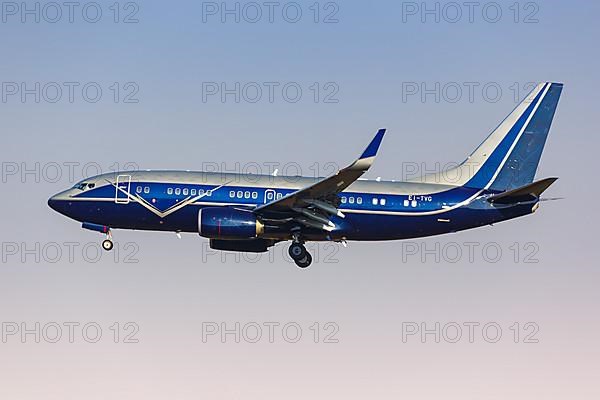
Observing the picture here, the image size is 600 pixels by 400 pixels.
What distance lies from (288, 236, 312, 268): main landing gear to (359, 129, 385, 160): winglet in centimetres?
811

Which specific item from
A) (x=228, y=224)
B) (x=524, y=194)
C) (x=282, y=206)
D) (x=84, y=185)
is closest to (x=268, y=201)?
(x=282, y=206)

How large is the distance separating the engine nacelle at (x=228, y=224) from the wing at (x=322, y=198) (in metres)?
0.64

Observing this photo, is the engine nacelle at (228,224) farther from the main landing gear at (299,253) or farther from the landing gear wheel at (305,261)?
the landing gear wheel at (305,261)

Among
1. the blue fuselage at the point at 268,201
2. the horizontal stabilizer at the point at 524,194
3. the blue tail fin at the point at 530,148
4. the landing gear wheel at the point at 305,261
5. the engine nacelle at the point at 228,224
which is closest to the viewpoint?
the horizontal stabilizer at the point at 524,194

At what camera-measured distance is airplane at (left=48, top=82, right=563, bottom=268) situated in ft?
184

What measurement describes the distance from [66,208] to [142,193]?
4478mm

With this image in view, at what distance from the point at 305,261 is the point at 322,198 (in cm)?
446

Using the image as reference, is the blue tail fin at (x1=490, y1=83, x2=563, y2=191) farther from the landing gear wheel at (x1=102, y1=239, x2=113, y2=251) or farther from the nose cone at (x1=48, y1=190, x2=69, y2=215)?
the nose cone at (x1=48, y1=190, x2=69, y2=215)

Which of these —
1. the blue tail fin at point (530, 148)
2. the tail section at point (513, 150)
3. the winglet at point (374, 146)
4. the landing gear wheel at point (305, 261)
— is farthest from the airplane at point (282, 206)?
the winglet at point (374, 146)

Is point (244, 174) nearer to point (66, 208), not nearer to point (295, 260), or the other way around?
point (295, 260)

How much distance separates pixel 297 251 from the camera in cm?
5841

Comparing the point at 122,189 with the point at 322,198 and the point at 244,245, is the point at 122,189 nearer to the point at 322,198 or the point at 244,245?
the point at 244,245

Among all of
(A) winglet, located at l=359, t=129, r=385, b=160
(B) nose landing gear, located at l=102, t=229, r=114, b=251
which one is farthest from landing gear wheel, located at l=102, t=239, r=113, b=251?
(A) winglet, located at l=359, t=129, r=385, b=160

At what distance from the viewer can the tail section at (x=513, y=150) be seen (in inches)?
2382
